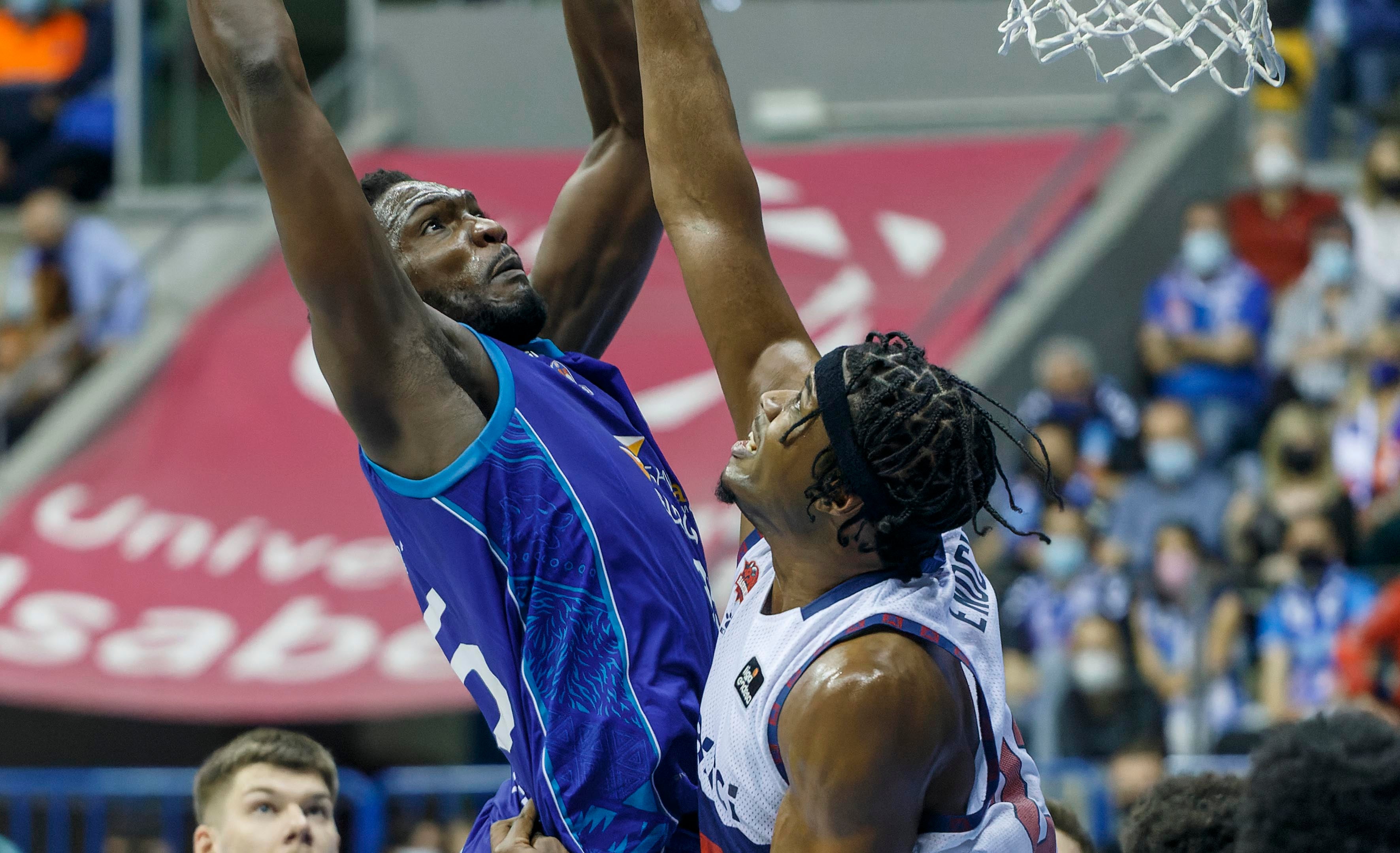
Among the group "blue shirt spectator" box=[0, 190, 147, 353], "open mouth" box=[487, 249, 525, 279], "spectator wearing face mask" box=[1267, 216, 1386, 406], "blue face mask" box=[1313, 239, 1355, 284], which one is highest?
"blue shirt spectator" box=[0, 190, 147, 353]

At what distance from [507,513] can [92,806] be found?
20.5 feet

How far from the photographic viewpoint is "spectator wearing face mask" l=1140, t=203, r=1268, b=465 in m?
10.7

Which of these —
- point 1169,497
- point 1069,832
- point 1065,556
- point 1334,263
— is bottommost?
point 1069,832

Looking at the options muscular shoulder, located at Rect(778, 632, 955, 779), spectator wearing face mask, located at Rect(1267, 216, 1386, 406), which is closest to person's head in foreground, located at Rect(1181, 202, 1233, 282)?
spectator wearing face mask, located at Rect(1267, 216, 1386, 406)

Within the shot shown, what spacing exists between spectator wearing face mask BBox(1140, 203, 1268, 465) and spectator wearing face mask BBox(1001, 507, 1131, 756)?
1.81 metres

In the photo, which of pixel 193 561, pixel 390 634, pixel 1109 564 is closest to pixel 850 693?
pixel 1109 564

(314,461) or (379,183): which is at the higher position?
(314,461)

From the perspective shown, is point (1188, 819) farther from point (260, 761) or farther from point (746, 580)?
point (260, 761)

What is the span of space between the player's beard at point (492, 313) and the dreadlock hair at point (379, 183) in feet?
0.92

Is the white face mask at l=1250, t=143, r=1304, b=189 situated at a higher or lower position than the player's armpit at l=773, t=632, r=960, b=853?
higher

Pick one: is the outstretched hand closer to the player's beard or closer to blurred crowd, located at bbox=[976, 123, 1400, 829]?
the player's beard

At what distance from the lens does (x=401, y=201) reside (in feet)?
13.2

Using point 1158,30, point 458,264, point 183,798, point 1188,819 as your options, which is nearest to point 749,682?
point 458,264

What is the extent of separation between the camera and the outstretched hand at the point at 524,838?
357 centimetres
